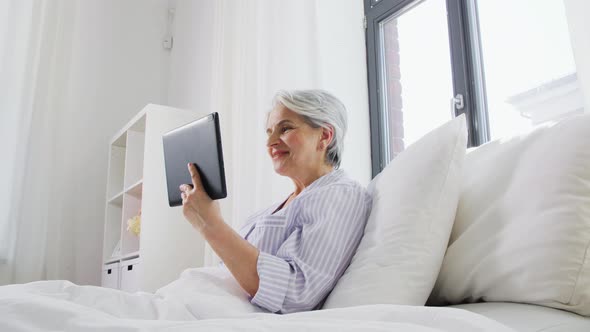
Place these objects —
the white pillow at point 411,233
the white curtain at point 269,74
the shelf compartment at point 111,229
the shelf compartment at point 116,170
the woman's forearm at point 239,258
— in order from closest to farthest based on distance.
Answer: the white pillow at point 411,233 → the woman's forearm at point 239,258 → the white curtain at point 269,74 → the shelf compartment at point 111,229 → the shelf compartment at point 116,170

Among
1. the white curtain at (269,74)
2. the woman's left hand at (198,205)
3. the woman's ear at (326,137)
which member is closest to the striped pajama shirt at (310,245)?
the woman's left hand at (198,205)

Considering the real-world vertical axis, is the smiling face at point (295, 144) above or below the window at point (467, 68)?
below

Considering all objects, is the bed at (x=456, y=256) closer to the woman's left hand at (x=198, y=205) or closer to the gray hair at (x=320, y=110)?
the woman's left hand at (x=198, y=205)

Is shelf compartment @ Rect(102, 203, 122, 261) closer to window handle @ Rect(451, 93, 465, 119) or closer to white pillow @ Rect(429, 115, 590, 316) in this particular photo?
window handle @ Rect(451, 93, 465, 119)

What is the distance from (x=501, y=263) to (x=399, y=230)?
0.20 m

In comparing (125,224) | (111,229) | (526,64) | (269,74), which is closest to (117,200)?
(111,229)

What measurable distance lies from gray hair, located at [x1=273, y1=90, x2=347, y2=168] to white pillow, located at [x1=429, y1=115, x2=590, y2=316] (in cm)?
54

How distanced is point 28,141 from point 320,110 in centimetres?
219

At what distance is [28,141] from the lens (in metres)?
3.07

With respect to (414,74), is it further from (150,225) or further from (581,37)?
(150,225)

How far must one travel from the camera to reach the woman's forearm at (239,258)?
111cm

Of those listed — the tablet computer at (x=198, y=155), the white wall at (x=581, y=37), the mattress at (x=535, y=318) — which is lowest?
the mattress at (x=535, y=318)

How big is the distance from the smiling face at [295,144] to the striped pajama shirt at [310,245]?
22 centimetres

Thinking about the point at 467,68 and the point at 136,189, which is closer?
the point at 467,68
